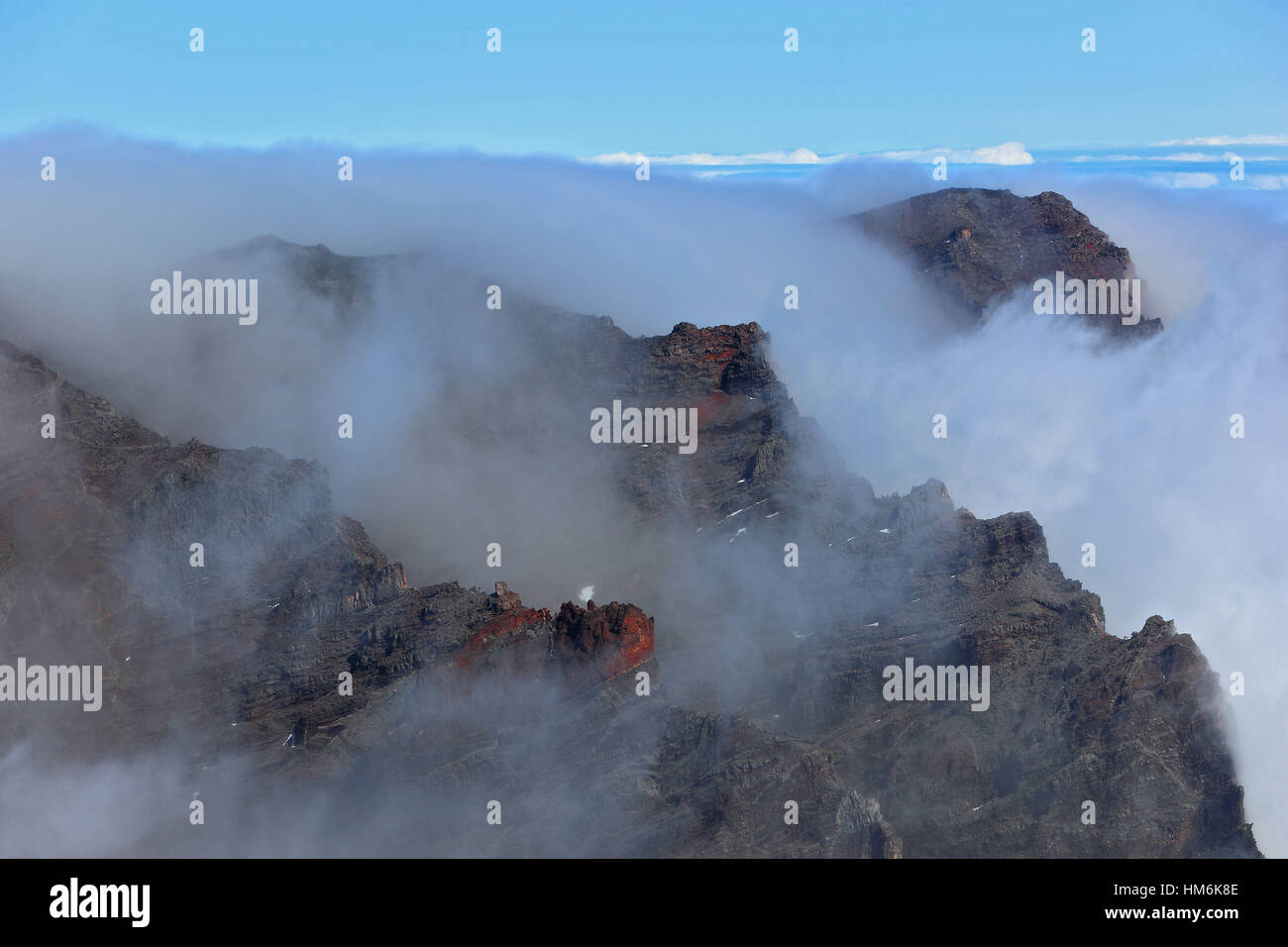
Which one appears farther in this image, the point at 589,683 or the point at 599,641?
the point at 599,641

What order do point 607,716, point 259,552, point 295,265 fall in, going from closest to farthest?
point 607,716, point 259,552, point 295,265

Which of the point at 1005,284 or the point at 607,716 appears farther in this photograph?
the point at 1005,284

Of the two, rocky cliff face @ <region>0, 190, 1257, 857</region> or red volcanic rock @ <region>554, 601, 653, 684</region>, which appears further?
red volcanic rock @ <region>554, 601, 653, 684</region>

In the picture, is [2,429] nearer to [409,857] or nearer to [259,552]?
[259,552]

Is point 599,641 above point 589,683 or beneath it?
above

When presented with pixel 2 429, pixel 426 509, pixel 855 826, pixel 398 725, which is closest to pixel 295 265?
pixel 426 509

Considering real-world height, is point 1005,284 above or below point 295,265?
above

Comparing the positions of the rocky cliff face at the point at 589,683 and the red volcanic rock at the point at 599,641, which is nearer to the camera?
the rocky cliff face at the point at 589,683

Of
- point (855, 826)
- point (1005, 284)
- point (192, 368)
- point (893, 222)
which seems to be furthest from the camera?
point (893, 222)
